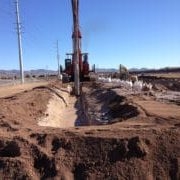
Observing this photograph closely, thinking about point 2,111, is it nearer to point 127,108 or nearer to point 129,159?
point 127,108

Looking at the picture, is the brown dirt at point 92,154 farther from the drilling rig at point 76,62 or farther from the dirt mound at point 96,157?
the drilling rig at point 76,62

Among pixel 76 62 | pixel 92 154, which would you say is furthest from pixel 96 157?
pixel 76 62

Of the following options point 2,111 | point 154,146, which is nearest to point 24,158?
point 154,146

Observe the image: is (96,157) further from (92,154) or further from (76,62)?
(76,62)

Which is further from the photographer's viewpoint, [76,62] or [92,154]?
[76,62]

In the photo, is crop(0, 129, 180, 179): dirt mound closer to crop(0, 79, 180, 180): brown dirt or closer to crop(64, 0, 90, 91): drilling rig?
crop(0, 79, 180, 180): brown dirt

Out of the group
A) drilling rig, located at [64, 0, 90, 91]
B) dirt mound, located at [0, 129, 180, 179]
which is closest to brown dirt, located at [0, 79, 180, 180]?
dirt mound, located at [0, 129, 180, 179]

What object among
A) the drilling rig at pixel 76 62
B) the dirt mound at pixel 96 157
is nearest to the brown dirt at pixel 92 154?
the dirt mound at pixel 96 157

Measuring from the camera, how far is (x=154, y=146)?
10.7 meters

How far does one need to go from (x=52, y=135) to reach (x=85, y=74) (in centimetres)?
2978

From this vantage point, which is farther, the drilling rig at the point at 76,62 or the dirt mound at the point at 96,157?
the drilling rig at the point at 76,62

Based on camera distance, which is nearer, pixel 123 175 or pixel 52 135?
pixel 123 175

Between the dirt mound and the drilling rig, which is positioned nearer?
the dirt mound

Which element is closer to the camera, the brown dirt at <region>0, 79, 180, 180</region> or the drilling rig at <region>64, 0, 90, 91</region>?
the brown dirt at <region>0, 79, 180, 180</region>
